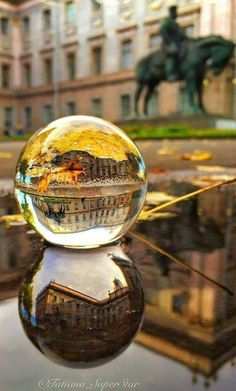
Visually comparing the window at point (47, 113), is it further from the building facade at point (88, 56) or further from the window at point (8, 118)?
the window at point (8, 118)

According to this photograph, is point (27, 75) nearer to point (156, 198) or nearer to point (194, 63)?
point (194, 63)

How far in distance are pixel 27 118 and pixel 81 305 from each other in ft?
98.9

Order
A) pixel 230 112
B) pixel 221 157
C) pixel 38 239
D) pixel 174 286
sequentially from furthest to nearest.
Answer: pixel 230 112
pixel 221 157
pixel 38 239
pixel 174 286

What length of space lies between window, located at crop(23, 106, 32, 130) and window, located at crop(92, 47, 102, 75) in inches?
234

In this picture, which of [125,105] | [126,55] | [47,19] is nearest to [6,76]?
[47,19]

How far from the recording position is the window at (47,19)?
2777 centimetres

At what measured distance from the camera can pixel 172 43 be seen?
50.3 ft

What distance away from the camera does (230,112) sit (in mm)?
19188

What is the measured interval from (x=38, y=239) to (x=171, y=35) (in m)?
14.8

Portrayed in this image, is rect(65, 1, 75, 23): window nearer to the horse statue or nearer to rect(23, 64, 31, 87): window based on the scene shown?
rect(23, 64, 31, 87): window

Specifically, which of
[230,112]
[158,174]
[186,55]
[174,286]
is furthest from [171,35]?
[174,286]

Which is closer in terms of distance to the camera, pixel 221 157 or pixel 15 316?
pixel 15 316

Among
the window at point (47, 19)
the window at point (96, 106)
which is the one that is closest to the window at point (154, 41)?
the window at point (96, 106)

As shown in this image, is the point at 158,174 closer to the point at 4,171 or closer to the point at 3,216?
the point at 4,171
